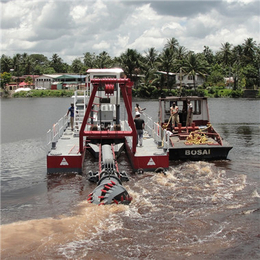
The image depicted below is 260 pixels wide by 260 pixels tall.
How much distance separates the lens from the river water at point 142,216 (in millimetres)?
9016

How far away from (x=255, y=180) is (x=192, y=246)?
6.90 meters

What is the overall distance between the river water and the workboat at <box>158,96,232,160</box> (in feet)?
1.84

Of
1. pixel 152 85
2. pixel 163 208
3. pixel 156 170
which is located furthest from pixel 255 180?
pixel 152 85

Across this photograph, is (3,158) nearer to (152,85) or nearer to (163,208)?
(163,208)

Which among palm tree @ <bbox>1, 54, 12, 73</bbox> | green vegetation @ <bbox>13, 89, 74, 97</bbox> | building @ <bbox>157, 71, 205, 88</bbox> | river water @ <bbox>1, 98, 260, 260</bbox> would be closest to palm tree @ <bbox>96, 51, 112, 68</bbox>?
green vegetation @ <bbox>13, 89, 74, 97</bbox>

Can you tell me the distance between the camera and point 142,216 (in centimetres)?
1104

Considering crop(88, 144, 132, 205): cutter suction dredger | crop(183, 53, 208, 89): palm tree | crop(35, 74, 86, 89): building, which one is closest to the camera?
crop(88, 144, 132, 205): cutter suction dredger

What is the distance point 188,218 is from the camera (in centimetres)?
1091

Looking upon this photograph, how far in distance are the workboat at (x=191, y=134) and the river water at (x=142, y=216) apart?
56 cm

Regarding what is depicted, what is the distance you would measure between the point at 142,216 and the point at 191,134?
8803 mm

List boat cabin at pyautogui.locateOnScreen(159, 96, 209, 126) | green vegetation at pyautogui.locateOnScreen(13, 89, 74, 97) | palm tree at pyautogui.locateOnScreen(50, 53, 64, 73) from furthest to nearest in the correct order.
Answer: palm tree at pyautogui.locateOnScreen(50, 53, 64, 73) < green vegetation at pyautogui.locateOnScreen(13, 89, 74, 97) < boat cabin at pyautogui.locateOnScreen(159, 96, 209, 126)

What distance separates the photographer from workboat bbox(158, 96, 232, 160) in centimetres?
1806

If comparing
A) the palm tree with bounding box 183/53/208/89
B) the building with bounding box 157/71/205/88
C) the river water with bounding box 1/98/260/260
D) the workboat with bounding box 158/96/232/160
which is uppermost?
the palm tree with bounding box 183/53/208/89

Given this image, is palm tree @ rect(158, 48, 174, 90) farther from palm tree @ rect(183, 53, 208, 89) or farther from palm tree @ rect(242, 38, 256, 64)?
palm tree @ rect(242, 38, 256, 64)
